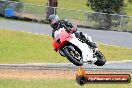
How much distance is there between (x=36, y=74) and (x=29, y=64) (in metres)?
3.09

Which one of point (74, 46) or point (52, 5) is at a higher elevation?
point (74, 46)

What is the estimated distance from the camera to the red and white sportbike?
6246 mm

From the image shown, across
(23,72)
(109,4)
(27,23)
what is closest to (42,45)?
(23,72)

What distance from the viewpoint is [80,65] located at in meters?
6.30

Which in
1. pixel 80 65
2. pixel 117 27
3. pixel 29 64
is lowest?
pixel 117 27

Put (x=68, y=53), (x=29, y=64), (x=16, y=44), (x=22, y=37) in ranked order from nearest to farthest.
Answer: (x=68, y=53) < (x=29, y=64) < (x=16, y=44) < (x=22, y=37)

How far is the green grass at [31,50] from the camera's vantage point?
28.2m

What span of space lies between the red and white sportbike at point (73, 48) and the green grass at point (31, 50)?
2061 cm

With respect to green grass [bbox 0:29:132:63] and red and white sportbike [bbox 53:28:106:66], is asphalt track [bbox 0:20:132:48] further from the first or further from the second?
red and white sportbike [bbox 53:28:106:66]

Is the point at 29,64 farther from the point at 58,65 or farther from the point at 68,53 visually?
the point at 68,53

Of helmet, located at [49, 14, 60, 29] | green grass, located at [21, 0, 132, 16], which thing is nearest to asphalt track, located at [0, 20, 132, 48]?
green grass, located at [21, 0, 132, 16]

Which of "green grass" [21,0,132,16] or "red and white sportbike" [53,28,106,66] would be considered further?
"green grass" [21,0,132,16]

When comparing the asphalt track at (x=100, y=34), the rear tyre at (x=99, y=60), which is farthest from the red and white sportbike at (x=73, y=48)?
the asphalt track at (x=100, y=34)

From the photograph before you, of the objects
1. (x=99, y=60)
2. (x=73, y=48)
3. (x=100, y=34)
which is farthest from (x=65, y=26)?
(x=100, y=34)
